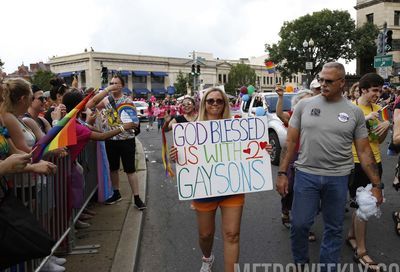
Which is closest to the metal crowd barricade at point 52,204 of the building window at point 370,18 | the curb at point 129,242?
the curb at point 129,242

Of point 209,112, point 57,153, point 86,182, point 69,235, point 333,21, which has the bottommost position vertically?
point 69,235

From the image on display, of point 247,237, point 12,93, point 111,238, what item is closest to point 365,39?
point 247,237

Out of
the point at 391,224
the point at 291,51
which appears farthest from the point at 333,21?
the point at 391,224

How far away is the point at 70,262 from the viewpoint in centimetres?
385

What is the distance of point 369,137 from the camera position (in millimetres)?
4129

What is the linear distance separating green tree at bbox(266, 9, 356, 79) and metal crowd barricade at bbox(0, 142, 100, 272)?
47648mm

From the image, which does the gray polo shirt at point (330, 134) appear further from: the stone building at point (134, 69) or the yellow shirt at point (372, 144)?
the stone building at point (134, 69)

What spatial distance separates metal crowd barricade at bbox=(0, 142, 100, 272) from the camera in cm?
295

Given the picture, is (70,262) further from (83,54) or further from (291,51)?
(83,54)

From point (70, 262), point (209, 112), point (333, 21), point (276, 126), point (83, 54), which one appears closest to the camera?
point (209, 112)

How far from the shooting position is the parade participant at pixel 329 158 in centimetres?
330

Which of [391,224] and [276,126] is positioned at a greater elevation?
[276,126]

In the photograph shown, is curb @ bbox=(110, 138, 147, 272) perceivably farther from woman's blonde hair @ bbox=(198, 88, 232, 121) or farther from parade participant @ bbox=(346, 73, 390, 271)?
parade participant @ bbox=(346, 73, 390, 271)

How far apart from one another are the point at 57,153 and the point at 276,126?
21.8ft
